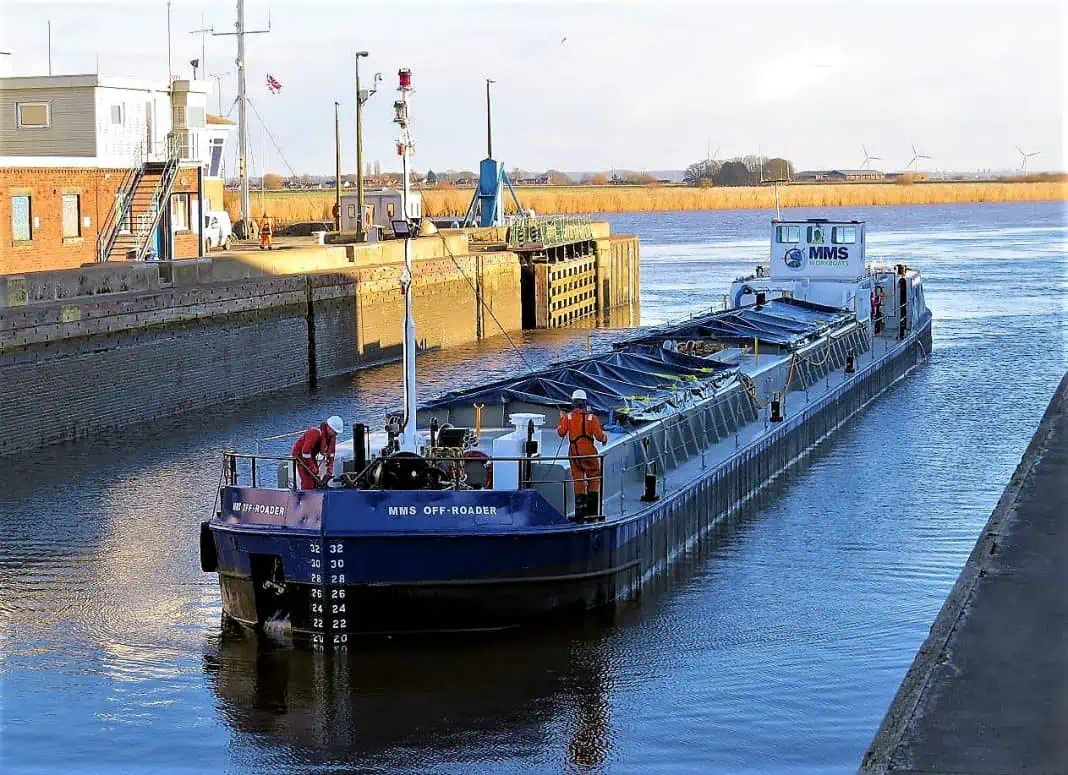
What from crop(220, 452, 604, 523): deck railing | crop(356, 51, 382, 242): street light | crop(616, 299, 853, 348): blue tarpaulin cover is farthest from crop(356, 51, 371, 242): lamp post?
crop(220, 452, 604, 523): deck railing

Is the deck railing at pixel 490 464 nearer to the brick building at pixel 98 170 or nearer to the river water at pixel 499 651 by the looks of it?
the river water at pixel 499 651

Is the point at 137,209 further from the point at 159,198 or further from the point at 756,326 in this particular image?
the point at 756,326

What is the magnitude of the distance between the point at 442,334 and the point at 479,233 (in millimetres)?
14145

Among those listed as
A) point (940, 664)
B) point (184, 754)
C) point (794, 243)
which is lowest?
point (184, 754)

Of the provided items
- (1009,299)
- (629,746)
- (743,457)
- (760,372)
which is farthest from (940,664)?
(1009,299)

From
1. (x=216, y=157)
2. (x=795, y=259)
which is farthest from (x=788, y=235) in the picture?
(x=216, y=157)

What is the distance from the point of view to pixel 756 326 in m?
33.2

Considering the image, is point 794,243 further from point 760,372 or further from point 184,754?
point 184,754

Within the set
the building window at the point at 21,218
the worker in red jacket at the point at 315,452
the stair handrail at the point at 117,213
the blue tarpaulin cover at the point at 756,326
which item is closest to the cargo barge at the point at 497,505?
the worker in red jacket at the point at 315,452

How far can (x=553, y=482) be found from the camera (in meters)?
17.4

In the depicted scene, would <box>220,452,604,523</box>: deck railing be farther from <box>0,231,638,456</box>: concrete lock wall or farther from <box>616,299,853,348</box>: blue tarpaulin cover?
<box>0,231,638,456</box>: concrete lock wall

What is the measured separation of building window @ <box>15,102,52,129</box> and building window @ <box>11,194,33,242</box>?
18.0ft

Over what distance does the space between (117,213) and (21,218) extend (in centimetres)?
337

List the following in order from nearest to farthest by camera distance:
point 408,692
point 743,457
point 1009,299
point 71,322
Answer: point 408,692
point 743,457
point 71,322
point 1009,299
